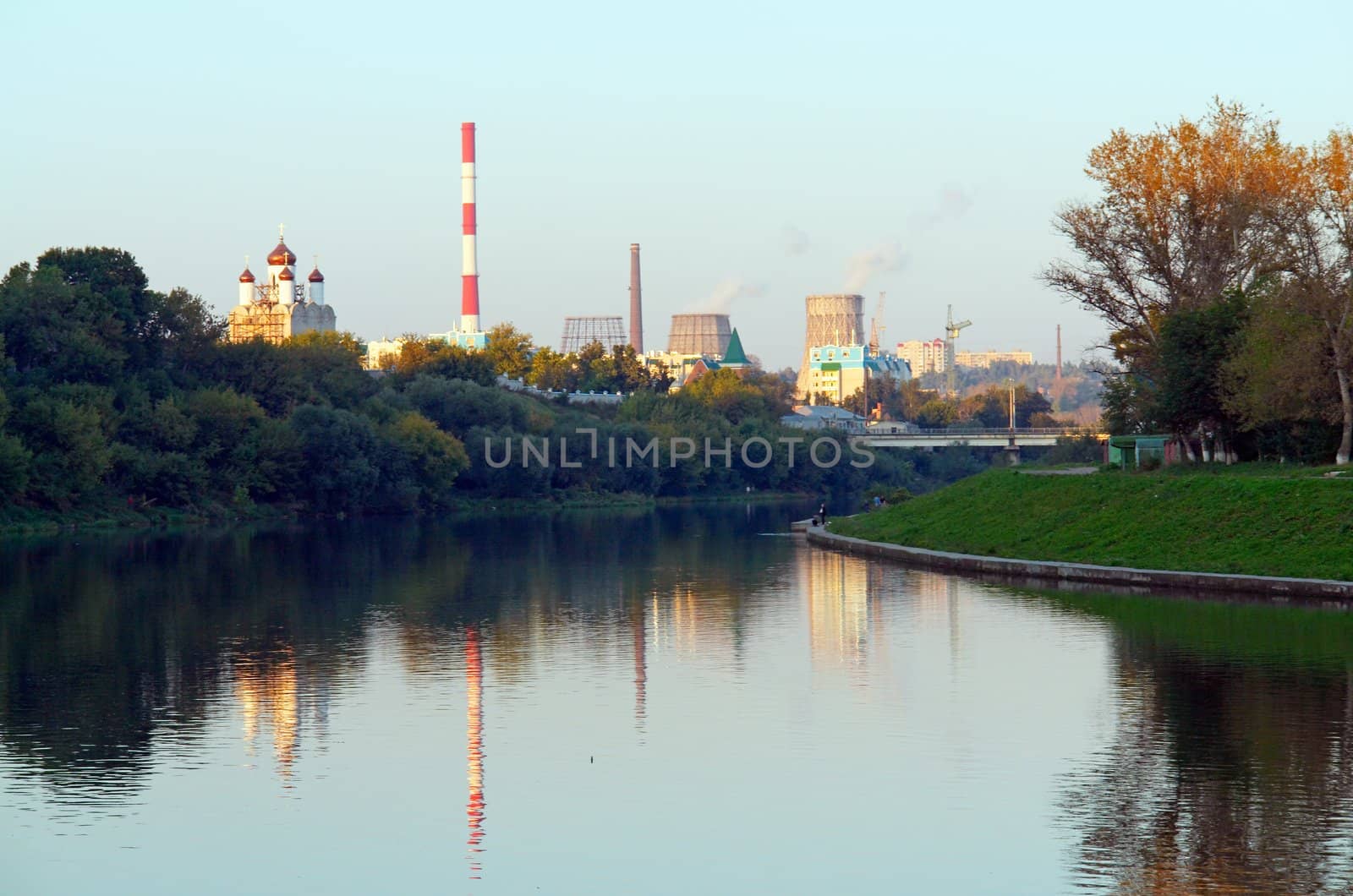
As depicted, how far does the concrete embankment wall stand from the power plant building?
9944 centimetres

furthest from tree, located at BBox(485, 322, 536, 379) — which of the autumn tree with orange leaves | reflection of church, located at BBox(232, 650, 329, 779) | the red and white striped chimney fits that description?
reflection of church, located at BBox(232, 650, 329, 779)

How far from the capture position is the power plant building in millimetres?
132375

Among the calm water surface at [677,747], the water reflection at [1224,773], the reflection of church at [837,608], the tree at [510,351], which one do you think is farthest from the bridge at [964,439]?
the water reflection at [1224,773]

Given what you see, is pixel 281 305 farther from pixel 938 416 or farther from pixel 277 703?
pixel 277 703

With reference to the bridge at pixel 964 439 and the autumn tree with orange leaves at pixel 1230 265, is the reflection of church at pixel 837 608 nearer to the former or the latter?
the autumn tree with orange leaves at pixel 1230 265

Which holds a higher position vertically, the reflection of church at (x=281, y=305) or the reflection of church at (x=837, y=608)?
the reflection of church at (x=281, y=305)

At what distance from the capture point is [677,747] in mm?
14375

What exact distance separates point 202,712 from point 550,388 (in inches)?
5037

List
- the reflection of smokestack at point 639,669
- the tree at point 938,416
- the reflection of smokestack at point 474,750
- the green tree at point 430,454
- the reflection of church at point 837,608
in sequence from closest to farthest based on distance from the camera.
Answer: the reflection of smokestack at point 474,750, the reflection of smokestack at point 639,669, the reflection of church at point 837,608, the green tree at point 430,454, the tree at point 938,416

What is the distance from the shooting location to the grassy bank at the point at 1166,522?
29.8 metres

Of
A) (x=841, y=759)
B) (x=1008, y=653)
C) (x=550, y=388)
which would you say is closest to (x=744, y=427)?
(x=550, y=388)

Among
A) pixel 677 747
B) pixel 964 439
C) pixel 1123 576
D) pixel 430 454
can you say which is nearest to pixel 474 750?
pixel 677 747

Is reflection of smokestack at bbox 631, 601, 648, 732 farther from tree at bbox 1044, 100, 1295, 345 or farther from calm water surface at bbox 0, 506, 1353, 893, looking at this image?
tree at bbox 1044, 100, 1295, 345

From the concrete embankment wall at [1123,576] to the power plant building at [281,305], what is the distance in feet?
326
